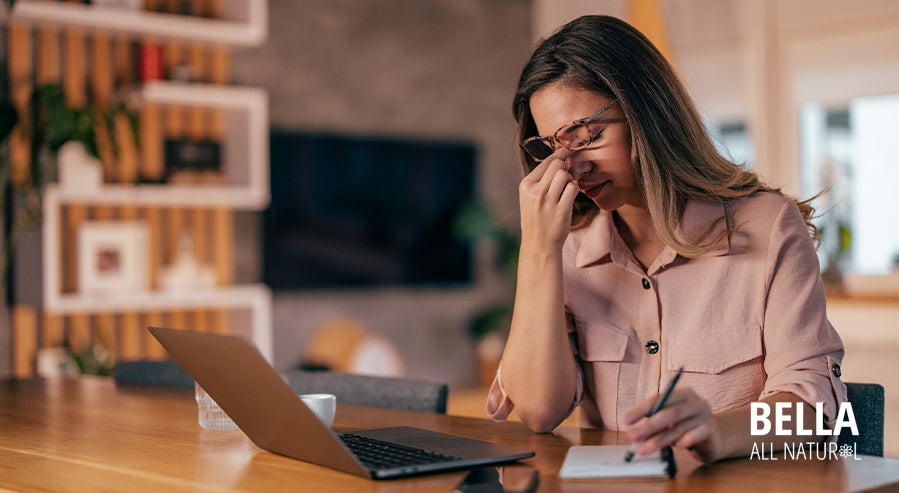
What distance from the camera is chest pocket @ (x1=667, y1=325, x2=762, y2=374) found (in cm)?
152

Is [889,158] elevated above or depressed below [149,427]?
above

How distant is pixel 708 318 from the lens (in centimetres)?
156

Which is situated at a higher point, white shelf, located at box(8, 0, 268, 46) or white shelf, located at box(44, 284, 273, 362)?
white shelf, located at box(8, 0, 268, 46)

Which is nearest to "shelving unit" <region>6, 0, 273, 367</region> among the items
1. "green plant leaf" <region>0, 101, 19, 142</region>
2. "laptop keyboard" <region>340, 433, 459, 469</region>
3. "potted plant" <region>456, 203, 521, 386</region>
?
"green plant leaf" <region>0, 101, 19, 142</region>

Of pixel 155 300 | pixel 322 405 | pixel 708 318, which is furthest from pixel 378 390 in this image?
pixel 155 300

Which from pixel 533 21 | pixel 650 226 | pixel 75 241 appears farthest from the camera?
pixel 533 21

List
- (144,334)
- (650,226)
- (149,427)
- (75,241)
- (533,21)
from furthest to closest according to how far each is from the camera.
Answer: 1. (533,21)
2. (144,334)
3. (75,241)
4. (650,226)
5. (149,427)

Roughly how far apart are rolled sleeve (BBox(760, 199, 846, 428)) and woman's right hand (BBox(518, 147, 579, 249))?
32 centimetres

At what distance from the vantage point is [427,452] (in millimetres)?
1209

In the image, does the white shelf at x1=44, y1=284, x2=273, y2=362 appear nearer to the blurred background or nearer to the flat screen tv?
the blurred background

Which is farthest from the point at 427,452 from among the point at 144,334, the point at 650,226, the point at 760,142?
the point at 760,142

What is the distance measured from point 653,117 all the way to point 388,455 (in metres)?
0.71

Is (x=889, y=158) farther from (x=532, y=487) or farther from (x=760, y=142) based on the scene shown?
(x=532, y=487)

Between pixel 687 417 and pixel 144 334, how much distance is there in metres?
4.10
